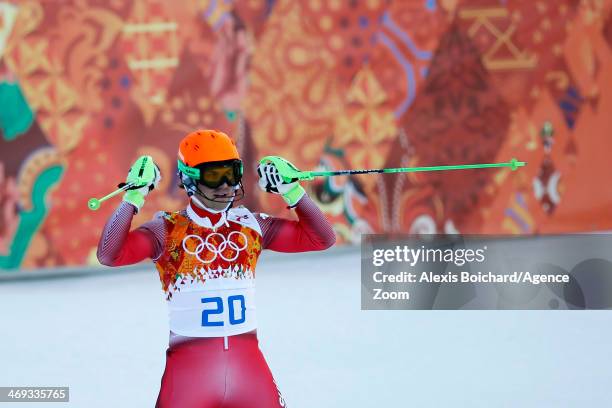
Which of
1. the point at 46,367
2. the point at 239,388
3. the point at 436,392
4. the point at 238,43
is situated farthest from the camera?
the point at 238,43

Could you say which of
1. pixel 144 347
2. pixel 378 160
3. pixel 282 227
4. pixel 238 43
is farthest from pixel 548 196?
pixel 282 227

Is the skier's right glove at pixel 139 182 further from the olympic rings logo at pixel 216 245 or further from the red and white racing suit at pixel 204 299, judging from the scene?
the olympic rings logo at pixel 216 245

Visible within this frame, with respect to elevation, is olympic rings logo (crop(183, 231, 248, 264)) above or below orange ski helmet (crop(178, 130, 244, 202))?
below

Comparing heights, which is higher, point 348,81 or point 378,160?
point 348,81

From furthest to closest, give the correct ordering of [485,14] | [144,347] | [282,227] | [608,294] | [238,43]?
[485,14] → [238,43] → [608,294] → [144,347] → [282,227]

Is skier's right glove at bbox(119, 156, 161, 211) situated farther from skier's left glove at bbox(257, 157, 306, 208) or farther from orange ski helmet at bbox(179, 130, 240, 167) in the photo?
skier's left glove at bbox(257, 157, 306, 208)

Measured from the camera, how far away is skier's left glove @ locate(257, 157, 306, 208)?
192 cm

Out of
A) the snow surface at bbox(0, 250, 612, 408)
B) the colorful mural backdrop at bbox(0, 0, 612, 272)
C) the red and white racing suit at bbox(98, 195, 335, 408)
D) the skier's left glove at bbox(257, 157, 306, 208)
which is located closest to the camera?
the red and white racing suit at bbox(98, 195, 335, 408)

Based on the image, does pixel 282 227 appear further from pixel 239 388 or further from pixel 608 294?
pixel 608 294

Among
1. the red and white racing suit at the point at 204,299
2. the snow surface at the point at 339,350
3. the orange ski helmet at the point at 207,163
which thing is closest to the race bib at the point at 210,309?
the red and white racing suit at the point at 204,299

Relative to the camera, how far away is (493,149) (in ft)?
19.6

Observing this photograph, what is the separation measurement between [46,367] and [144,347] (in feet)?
1.30

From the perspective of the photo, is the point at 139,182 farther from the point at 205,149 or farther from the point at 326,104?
the point at 326,104

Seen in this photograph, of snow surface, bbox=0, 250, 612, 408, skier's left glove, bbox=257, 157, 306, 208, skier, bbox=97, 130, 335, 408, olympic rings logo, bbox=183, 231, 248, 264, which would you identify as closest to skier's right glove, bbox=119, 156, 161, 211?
skier, bbox=97, 130, 335, 408
